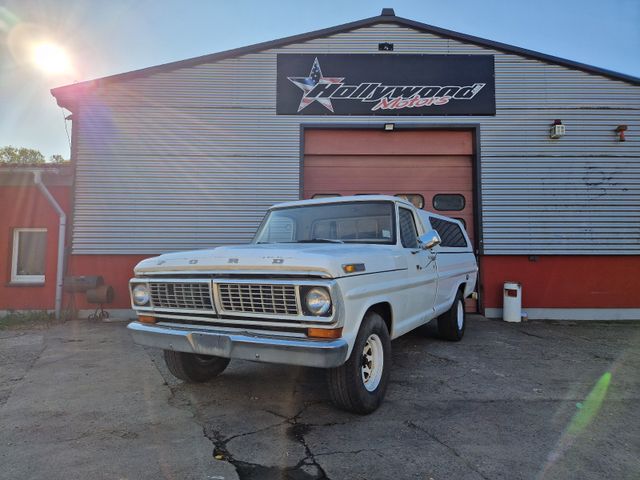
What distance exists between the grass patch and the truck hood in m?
5.49

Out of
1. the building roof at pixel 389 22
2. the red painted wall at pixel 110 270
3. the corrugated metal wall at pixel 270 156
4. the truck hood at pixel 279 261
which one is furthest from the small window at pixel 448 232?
the red painted wall at pixel 110 270

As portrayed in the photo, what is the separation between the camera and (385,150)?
28.9 feet

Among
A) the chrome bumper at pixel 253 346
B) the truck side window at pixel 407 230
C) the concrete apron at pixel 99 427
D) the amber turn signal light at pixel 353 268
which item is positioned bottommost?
the concrete apron at pixel 99 427

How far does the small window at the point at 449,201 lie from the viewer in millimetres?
8844

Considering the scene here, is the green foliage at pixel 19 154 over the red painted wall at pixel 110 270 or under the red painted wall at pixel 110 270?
over

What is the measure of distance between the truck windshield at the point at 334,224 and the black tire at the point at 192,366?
1.43 meters

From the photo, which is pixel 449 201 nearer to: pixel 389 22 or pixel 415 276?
pixel 389 22

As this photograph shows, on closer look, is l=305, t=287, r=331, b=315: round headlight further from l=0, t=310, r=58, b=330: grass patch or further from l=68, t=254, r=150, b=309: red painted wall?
l=0, t=310, r=58, b=330: grass patch

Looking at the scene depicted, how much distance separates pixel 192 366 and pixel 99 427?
3.26 feet

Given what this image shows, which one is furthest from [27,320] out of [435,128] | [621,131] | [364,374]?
[621,131]

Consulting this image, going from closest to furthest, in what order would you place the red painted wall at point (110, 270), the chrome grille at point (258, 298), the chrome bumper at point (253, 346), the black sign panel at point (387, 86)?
the chrome bumper at point (253, 346)
the chrome grille at point (258, 298)
the red painted wall at point (110, 270)
the black sign panel at point (387, 86)

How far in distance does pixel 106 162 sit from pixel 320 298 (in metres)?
7.69

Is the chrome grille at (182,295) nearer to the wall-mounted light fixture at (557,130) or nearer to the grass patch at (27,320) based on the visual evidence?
the grass patch at (27,320)

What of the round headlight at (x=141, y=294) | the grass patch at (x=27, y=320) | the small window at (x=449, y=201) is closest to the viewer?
the round headlight at (x=141, y=294)
